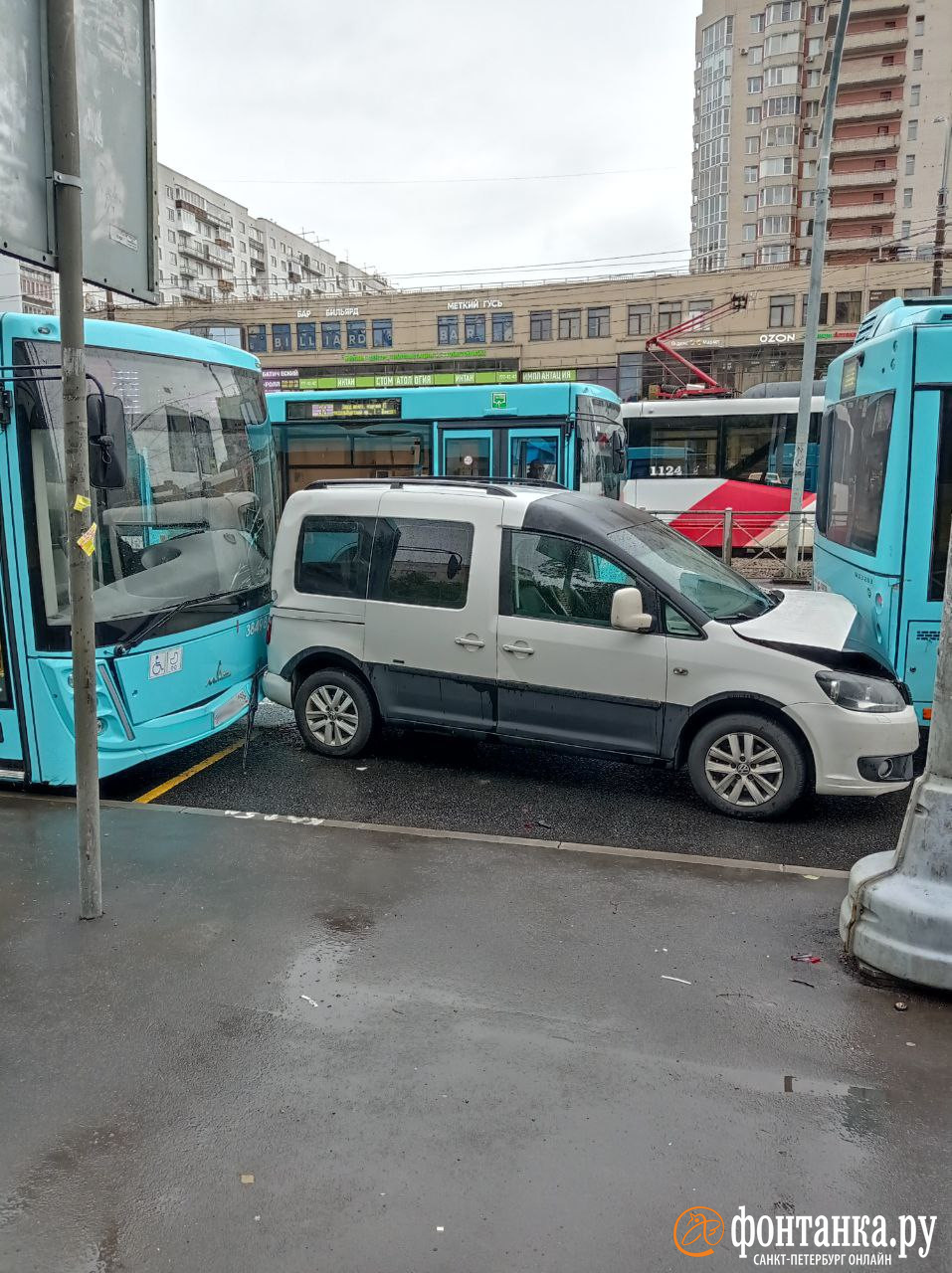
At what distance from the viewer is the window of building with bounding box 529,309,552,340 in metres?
59.2

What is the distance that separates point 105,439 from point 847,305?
5755cm

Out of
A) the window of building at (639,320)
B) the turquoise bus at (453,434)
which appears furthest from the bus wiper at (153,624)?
the window of building at (639,320)

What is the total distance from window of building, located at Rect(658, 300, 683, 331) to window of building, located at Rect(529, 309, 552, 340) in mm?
7066

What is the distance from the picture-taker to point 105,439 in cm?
423

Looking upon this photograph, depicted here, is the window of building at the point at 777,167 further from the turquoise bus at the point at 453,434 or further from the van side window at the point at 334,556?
→ the van side window at the point at 334,556

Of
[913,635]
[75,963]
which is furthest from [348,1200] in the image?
[913,635]

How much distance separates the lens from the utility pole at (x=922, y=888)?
11.7 feet

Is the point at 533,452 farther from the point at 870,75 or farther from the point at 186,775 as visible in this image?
Result: the point at 870,75

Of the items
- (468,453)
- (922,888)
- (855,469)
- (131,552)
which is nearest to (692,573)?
(855,469)

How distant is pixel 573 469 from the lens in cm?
1335

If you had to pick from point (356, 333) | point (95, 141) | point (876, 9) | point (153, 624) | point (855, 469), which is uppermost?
point (876, 9)

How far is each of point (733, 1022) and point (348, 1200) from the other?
1594 mm

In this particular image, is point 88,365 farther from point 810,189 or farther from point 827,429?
point 810,189

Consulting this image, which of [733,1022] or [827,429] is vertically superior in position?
[827,429]
